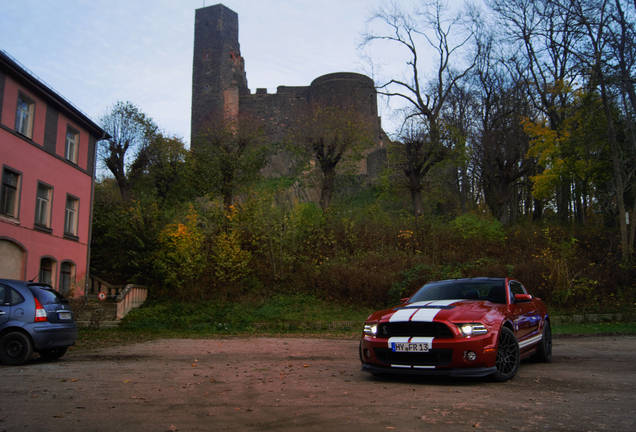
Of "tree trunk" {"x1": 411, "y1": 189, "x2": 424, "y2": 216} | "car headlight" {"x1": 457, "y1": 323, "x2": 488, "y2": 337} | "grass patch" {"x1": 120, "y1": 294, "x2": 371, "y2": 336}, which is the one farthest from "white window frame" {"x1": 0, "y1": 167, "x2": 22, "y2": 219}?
"tree trunk" {"x1": 411, "y1": 189, "x2": 424, "y2": 216}

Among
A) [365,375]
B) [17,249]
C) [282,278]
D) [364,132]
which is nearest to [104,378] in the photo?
[365,375]

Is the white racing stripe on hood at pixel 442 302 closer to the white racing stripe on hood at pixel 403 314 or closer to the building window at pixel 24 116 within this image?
the white racing stripe on hood at pixel 403 314

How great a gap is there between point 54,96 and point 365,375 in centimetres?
1969

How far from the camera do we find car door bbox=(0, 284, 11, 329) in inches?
363

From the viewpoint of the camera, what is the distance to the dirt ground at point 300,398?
4559 mm

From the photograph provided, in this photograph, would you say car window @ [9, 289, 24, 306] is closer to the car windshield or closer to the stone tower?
the car windshield

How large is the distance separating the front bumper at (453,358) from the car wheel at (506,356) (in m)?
0.24

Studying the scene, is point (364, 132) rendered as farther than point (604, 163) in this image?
Yes

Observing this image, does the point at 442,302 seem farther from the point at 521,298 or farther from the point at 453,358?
the point at 521,298

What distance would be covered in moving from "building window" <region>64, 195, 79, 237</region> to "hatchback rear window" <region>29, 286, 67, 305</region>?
573 inches

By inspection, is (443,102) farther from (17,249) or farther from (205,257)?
(17,249)

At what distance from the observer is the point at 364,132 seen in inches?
1241

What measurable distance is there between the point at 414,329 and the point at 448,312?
51cm

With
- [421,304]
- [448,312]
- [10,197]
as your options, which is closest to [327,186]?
[10,197]
